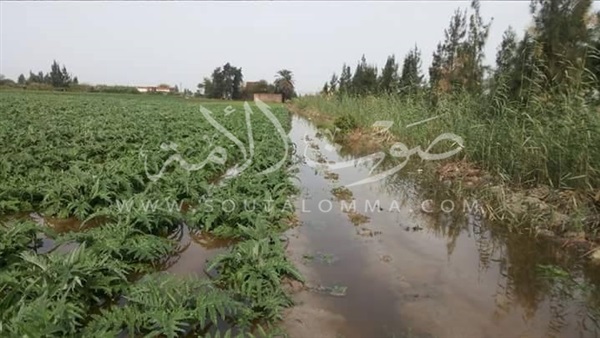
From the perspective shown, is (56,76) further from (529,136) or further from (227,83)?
(529,136)

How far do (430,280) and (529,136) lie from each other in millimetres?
3216

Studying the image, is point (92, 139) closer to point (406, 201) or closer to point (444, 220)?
point (406, 201)

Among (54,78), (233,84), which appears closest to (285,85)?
(233,84)

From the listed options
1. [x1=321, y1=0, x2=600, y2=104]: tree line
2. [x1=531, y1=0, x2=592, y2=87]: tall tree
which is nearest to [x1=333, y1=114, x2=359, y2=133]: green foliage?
[x1=321, y1=0, x2=600, y2=104]: tree line

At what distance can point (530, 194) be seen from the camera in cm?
507

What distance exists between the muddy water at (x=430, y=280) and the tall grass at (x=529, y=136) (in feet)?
3.39

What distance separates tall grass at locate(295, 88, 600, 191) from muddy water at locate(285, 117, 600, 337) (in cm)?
103

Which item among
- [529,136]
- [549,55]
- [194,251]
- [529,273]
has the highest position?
[549,55]

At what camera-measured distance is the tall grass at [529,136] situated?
180 inches

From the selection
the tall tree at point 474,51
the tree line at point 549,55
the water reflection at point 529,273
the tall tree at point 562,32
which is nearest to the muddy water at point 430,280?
the water reflection at point 529,273

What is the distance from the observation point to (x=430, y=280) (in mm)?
3373

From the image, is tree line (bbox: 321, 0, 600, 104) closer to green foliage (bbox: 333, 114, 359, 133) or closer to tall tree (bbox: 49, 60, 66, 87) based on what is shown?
green foliage (bbox: 333, 114, 359, 133)

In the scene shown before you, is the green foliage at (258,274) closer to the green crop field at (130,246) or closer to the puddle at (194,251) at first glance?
the green crop field at (130,246)

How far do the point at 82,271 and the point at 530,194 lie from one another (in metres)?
4.91
